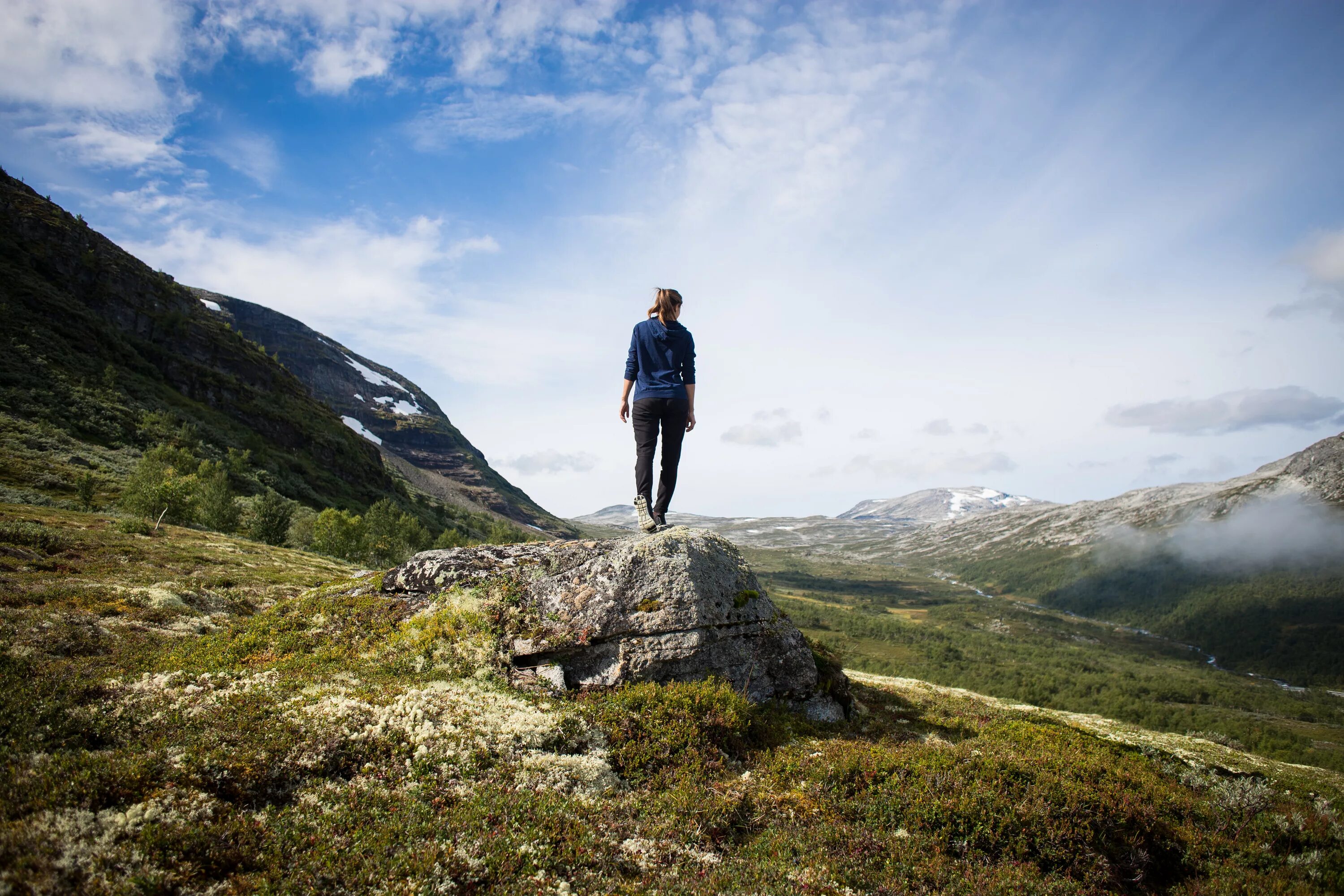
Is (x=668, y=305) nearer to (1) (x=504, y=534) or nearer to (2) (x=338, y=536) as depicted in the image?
(2) (x=338, y=536)

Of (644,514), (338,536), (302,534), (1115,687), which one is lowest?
(1115,687)

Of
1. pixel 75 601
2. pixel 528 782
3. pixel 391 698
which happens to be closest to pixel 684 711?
pixel 528 782

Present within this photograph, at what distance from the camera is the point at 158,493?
51562mm

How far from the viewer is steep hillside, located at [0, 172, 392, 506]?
7000 cm

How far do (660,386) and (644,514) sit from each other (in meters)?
3.14

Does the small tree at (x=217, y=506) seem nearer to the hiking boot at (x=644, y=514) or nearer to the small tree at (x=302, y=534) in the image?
the small tree at (x=302, y=534)

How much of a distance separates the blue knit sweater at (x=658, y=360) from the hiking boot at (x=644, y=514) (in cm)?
232

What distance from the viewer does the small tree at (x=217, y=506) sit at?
58.4m

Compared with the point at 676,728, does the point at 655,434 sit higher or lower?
higher

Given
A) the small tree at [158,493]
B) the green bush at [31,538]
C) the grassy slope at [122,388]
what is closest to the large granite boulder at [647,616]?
the green bush at [31,538]

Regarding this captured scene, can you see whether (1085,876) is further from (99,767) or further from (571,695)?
(99,767)

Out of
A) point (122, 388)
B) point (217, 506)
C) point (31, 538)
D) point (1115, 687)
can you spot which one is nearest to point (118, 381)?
point (122, 388)

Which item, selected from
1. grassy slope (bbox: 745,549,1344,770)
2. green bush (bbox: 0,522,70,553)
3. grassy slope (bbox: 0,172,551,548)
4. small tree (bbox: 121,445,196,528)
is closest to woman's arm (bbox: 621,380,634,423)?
green bush (bbox: 0,522,70,553)

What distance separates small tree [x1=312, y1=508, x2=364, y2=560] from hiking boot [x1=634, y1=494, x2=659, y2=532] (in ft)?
203
